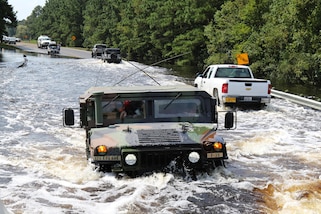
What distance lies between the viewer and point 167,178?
8.70 meters

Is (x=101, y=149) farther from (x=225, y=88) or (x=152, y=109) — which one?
(x=225, y=88)

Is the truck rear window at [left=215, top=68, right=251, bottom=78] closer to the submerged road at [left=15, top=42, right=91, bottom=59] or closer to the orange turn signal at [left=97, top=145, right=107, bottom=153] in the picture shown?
the orange turn signal at [left=97, top=145, right=107, bottom=153]

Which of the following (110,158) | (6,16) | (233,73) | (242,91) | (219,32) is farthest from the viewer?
(6,16)

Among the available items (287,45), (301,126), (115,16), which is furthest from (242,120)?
(115,16)

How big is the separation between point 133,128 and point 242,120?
916cm

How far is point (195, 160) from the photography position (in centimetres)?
826

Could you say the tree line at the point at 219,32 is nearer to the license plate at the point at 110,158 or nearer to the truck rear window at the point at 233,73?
the truck rear window at the point at 233,73

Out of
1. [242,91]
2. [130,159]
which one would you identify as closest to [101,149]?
[130,159]

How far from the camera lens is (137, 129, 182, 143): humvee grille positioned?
27.1ft

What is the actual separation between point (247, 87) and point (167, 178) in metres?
10.8

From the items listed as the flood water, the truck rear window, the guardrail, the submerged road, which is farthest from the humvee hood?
the submerged road

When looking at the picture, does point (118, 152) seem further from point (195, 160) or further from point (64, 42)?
point (64, 42)

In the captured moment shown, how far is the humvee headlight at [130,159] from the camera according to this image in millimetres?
8141

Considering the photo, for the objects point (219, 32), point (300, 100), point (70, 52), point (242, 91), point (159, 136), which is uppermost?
point (219, 32)
